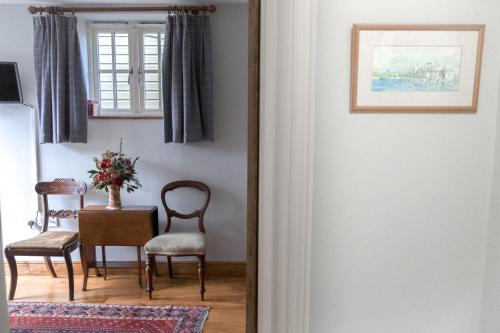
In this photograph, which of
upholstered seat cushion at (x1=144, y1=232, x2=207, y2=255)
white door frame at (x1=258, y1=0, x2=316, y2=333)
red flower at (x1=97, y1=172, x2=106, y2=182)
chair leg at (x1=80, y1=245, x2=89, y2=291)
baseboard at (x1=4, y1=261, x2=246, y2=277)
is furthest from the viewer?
baseboard at (x1=4, y1=261, x2=246, y2=277)

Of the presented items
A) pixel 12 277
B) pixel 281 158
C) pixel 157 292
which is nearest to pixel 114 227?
pixel 157 292

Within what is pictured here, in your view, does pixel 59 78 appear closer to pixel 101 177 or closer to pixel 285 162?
pixel 101 177

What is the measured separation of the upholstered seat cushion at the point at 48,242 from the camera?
8.92 feet

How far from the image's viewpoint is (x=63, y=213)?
3145 millimetres

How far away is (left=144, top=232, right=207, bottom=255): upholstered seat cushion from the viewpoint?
2.75m

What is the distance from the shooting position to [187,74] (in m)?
2.95

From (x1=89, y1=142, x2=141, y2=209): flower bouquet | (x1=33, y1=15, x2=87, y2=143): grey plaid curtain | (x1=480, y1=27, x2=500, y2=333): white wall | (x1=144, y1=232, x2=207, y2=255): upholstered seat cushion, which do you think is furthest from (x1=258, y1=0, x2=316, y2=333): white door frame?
(x1=33, y1=15, x2=87, y2=143): grey plaid curtain

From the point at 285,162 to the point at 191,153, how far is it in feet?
7.37

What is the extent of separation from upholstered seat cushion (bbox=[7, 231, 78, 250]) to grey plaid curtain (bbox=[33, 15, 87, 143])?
0.79 metres

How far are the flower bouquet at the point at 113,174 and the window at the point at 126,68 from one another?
0.48 meters


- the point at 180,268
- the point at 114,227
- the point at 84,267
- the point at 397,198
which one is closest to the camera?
the point at 397,198

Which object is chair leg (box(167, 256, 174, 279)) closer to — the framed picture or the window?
the window

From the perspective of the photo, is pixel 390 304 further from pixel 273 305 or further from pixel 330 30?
pixel 330 30

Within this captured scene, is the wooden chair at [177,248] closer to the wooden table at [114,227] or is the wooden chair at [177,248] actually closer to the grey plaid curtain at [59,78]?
the wooden table at [114,227]
